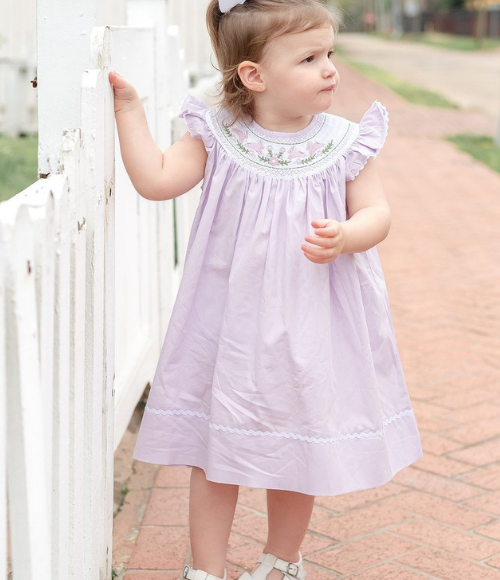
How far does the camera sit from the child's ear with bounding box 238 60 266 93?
212cm

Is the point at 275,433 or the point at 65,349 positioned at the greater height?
the point at 65,349

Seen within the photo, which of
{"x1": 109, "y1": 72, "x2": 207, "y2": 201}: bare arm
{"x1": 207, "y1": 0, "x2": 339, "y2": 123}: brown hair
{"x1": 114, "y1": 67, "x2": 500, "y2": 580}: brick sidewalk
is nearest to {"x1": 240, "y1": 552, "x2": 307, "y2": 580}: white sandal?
{"x1": 114, "y1": 67, "x2": 500, "y2": 580}: brick sidewalk

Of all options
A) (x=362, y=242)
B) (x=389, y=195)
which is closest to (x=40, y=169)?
(x=362, y=242)

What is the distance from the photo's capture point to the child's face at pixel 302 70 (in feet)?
6.79

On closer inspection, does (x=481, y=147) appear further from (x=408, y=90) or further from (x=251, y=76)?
(x=251, y=76)

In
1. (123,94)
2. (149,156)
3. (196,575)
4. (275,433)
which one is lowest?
(196,575)

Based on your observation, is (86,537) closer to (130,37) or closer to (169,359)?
(169,359)

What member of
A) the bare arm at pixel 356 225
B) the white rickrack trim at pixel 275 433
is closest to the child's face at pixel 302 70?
the bare arm at pixel 356 225

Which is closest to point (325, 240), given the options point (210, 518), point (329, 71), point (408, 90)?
point (329, 71)

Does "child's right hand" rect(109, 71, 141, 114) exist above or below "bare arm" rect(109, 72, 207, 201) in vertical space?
above

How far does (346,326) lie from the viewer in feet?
7.16

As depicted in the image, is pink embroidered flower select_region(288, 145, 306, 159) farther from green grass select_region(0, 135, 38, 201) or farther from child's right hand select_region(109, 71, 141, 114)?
green grass select_region(0, 135, 38, 201)

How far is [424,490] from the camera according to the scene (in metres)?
3.03

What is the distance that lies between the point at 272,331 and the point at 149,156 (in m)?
0.48
